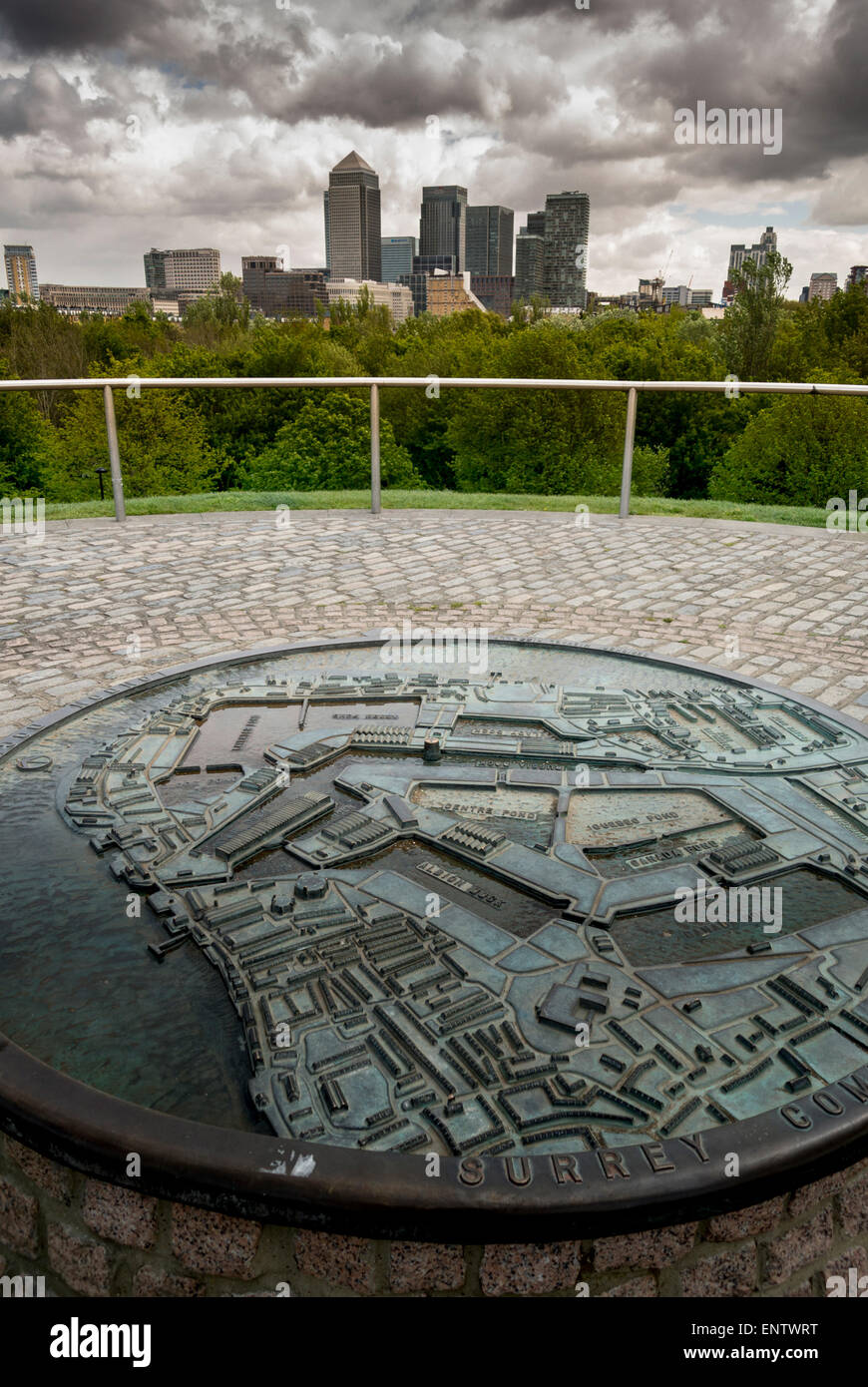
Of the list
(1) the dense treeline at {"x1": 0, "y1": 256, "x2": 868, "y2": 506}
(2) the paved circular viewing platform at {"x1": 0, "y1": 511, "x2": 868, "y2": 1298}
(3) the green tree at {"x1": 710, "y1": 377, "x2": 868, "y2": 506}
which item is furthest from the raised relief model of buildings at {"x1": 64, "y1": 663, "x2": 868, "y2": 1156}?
(3) the green tree at {"x1": 710, "y1": 377, "x2": 868, "y2": 506}

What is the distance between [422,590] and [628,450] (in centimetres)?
315

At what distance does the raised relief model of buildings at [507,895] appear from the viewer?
207 centimetres

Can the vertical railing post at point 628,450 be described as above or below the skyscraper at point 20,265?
below

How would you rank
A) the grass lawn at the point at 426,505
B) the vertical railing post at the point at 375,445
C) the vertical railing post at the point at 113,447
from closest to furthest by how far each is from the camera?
1. the vertical railing post at the point at 113,447
2. the vertical railing post at the point at 375,445
3. the grass lawn at the point at 426,505

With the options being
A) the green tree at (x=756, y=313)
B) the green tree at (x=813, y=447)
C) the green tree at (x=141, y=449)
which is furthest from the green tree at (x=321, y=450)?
the green tree at (x=756, y=313)

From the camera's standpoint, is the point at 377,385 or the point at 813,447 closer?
the point at 377,385

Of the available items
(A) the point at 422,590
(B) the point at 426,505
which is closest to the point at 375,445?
(B) the point at 426,505

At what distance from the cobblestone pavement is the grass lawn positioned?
48 centimetres

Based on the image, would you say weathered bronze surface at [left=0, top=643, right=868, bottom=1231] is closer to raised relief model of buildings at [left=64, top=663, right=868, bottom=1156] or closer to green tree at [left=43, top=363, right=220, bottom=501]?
raised relief model of buildings at [left=64, top=663, right=868, bottom=1156]

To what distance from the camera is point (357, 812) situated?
320 cm

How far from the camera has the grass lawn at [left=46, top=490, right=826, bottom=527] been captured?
10.3 m

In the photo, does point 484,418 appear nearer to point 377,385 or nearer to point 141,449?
point 141,449

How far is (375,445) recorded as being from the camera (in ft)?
30.1

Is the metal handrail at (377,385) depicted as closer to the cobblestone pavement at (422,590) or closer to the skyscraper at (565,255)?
the cobblestone pavement at (422,590)
